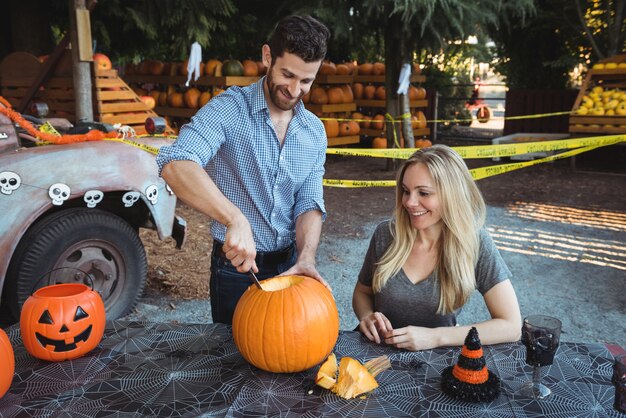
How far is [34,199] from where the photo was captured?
339 cm

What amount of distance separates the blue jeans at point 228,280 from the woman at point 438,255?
0.46m

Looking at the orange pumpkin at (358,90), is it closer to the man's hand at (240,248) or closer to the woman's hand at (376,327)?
the woman's hand at (376,327)

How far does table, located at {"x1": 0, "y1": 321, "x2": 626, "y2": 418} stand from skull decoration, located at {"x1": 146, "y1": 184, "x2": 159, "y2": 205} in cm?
196

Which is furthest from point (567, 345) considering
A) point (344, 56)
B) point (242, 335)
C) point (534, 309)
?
point (344, 56)

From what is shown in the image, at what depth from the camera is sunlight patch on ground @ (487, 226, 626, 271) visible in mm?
5570

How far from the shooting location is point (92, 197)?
368 cm

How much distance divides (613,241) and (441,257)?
15.5 feet

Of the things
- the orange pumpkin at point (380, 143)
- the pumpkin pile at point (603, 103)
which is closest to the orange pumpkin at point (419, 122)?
the orange pumpkin at point (380, 143)

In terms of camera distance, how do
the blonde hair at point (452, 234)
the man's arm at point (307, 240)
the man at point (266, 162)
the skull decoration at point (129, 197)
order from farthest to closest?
the skull decoration at point (129, 197)
the blonde hair at point (452, 234)
the man's arm at point (307, 240)
the man at point (266, 162)

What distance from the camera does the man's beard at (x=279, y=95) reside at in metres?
2.17

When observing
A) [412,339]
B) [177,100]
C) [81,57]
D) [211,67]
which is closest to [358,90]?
[211,67]

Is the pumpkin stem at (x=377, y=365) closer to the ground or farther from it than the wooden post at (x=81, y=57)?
closer to the ground

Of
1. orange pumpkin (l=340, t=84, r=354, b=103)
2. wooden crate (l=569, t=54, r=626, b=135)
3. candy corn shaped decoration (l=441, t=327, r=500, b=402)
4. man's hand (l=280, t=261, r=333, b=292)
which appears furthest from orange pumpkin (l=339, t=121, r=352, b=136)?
candy corn shaped decoration (l=441, t=327, r=500, b=402)

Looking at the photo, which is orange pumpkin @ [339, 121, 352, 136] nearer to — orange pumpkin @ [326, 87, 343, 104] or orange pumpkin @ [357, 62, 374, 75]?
orange pumpkin @ [326, 87, 343, 104]
